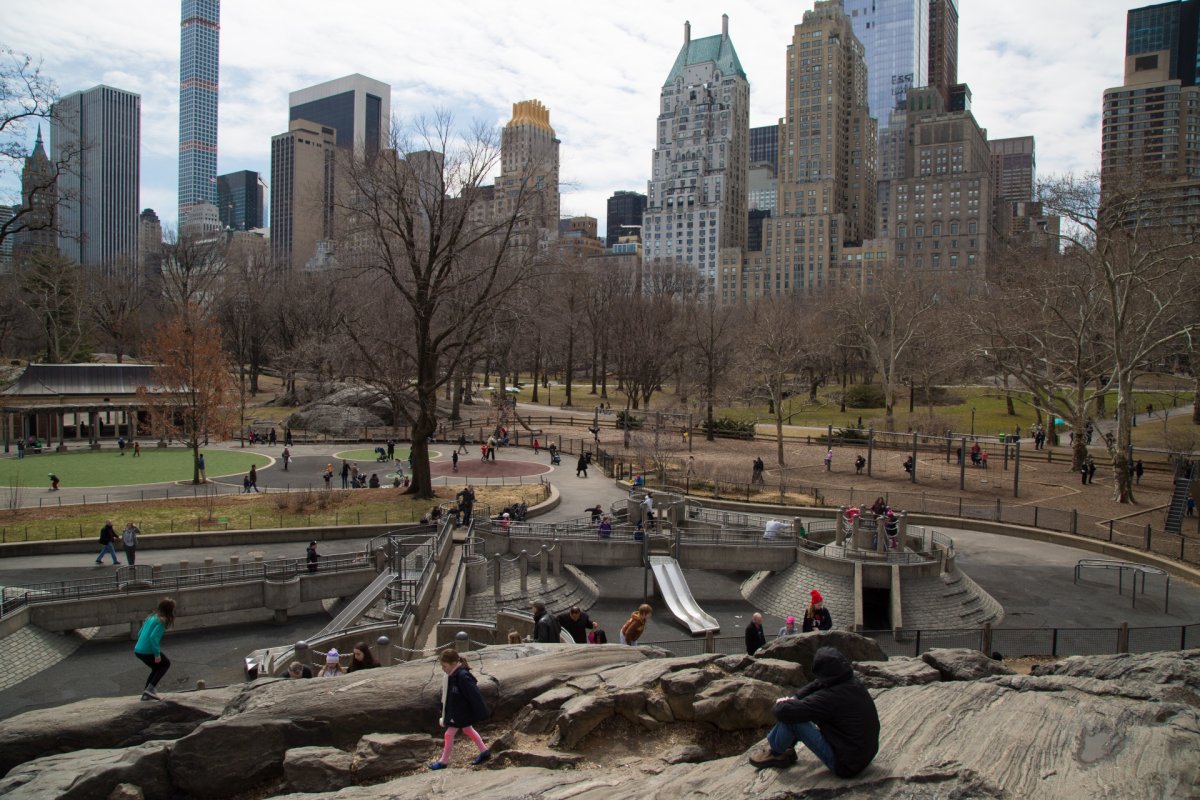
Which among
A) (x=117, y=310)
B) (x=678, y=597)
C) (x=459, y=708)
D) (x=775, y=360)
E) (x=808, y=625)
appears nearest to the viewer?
(x=459, y=708)

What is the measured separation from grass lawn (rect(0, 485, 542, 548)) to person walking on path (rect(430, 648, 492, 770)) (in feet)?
79.1

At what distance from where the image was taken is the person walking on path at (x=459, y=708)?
9555mm

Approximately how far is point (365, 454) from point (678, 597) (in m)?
30.7

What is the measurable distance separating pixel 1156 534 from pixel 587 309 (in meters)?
63.8

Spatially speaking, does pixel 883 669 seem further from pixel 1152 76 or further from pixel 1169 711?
pixel 1152 76

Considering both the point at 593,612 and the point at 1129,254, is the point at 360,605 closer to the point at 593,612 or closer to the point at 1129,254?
the point at 593,612

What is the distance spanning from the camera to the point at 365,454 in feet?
172

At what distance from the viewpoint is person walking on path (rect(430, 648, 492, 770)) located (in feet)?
31.3

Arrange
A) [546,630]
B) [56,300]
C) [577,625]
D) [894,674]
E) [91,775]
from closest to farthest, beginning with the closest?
[91,775] → [894,674] → [546,630] → [577,625] → [56,300]

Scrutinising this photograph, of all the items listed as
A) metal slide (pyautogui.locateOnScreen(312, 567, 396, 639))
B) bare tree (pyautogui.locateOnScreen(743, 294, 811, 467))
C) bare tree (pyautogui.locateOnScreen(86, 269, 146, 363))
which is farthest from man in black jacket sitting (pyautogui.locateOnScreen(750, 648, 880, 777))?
bare tree (pyautogui.locateOnScreen(86, 269, 146, 363))

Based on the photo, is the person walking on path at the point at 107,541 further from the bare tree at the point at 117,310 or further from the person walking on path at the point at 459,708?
the bare tree at the point at 117,310

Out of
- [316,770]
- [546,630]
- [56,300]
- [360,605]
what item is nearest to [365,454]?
[360,605]

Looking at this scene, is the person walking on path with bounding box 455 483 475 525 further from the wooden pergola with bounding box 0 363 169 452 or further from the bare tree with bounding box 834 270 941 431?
the bare tree with bounding box 834 270 941 431

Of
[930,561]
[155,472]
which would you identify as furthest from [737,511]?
[155,472]
